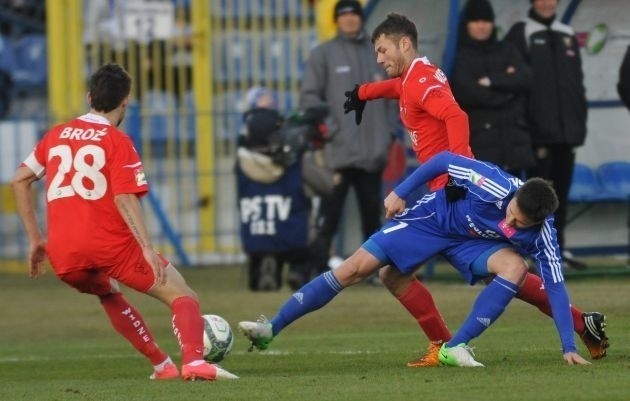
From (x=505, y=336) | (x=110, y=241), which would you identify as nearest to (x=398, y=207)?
(x=110, y=241)

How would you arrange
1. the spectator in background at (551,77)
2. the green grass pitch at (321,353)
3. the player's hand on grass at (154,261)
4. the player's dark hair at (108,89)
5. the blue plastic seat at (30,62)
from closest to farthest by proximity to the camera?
the green grass pitch at (321,353), the player's hand on grass at (154,261), the player's dark hair at (108,89), the spectator in background at (551,77), the blue plastic seat at (30,62)

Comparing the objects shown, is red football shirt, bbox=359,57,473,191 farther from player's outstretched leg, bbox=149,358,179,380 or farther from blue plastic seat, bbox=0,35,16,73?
blue plastic seat, bbox=0,35,16,73

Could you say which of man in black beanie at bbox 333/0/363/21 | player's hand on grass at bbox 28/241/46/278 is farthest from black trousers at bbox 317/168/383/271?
player's hand on grass at bbox 28/241/46/278

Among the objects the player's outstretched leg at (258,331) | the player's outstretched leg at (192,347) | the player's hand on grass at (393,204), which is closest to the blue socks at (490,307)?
the player's hand on grass at (393,204)

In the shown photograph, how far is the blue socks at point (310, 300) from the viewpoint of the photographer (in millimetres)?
9352

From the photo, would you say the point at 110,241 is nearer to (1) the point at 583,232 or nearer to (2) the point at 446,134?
(2) the point at 446,134

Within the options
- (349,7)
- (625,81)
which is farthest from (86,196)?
(625,81)

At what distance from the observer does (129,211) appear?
8.73m

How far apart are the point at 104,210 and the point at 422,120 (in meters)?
1.88

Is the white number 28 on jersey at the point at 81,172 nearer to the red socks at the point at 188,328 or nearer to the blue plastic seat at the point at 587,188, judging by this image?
the red socks at the point at 188,328

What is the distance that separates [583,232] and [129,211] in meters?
7.90

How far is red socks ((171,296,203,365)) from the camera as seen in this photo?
881cm

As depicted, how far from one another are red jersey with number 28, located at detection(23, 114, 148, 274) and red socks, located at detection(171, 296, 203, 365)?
1.39 ft

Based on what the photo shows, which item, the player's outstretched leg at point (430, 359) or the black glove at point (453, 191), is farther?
the player's outstretched leg at point (430, 359)
